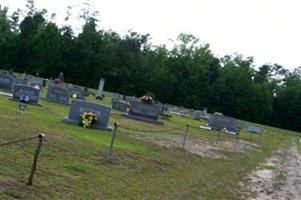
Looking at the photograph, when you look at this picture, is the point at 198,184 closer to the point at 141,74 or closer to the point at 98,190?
the point at 98,190

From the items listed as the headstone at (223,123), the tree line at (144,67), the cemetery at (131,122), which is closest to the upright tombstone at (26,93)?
the cemetery at (131,122)

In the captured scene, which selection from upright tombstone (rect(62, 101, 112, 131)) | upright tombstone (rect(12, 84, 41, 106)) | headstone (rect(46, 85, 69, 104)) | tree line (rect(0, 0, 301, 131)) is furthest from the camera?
tree line (rect(0, 0, 301, 131))

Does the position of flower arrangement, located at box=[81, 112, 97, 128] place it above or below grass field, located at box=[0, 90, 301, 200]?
above

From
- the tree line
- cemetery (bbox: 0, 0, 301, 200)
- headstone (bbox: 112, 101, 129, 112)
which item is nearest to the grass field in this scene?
cemetery (bbox: 0, 0, 301, 200)

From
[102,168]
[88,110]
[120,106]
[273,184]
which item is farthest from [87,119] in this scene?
[120,106]

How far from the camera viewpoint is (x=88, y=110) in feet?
66.7

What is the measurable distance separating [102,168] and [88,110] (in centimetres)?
843

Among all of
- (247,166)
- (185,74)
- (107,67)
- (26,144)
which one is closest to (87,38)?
(107,67)

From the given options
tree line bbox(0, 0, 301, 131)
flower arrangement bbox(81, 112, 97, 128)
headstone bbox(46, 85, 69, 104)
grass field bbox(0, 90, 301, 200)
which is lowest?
grass field bbox(0, 90, 301, 200)

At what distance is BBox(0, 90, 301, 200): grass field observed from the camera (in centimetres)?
938

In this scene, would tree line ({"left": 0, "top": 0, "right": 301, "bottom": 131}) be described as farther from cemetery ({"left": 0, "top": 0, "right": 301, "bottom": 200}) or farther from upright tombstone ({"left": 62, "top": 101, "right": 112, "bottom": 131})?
upright tombstone ({"left": 62, "top": 101, "right": 112, "bottom": 131})

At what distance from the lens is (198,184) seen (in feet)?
42.4

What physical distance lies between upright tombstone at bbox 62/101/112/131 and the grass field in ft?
2.50

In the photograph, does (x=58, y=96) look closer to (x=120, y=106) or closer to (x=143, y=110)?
(x=143, y=110)
